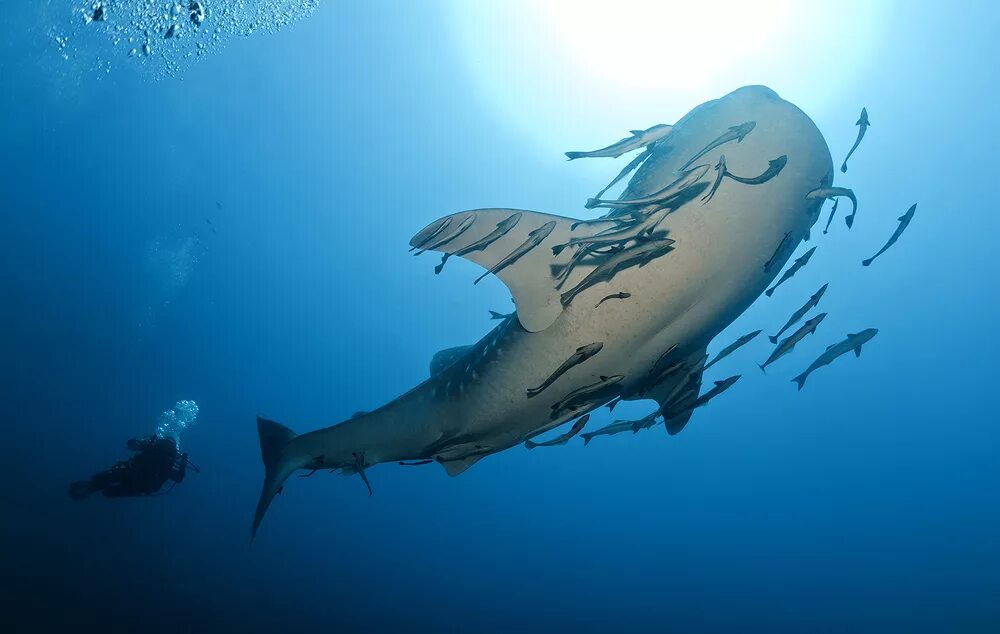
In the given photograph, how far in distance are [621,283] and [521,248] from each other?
70 centimetres

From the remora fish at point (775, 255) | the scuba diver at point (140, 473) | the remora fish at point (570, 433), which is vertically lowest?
the remora fish at point (570, 433)

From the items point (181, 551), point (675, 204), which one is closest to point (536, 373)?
point (675, 204)

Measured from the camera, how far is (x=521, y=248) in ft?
10.2

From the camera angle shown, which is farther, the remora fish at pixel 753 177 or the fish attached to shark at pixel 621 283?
the fish attached to shark at pixel 621 283

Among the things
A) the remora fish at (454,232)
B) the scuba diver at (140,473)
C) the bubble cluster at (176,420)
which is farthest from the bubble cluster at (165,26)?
the bubble cluster at (176,420)

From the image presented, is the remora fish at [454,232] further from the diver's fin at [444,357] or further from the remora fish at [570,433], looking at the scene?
the diver's fin at [444,357]

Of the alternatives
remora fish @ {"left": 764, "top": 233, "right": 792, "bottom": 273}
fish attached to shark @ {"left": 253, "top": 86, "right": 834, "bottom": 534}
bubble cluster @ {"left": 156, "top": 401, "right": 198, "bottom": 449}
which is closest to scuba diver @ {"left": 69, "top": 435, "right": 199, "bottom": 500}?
fish attached to shark @ {"left": 253, "top": 86, "right": 834, "bottom": 534}

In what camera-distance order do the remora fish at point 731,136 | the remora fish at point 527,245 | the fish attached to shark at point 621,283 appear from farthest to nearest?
the remora fish at point 527,245, the fish attached to shark at point 621,283, the remora fish at point 731,136

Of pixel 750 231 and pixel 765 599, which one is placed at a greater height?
pixel 750 231

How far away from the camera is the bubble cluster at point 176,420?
4050 cm

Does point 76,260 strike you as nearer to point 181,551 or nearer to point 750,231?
point 181,551

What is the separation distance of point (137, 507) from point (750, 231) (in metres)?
47.5

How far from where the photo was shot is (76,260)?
28.3 metres

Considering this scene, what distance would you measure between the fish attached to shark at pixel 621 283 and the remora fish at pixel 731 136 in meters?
0.01
